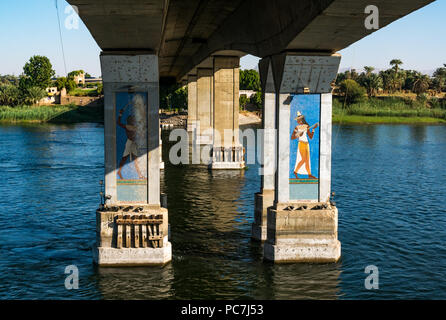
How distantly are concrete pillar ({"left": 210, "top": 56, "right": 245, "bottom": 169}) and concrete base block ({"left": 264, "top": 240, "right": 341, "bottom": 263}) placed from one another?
2766 centimetres

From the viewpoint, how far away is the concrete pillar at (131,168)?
21688 mm

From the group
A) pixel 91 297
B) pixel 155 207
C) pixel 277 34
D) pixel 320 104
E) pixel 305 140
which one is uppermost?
pixel 277 34

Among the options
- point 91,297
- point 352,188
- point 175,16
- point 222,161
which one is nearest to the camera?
point 91,297

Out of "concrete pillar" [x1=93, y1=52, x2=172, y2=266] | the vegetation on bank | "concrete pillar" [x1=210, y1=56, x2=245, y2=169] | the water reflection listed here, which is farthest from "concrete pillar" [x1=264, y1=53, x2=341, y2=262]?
the vegetation on bank

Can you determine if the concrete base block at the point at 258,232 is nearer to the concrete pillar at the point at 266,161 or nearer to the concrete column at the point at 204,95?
the concrete pillar at the point at 266,161

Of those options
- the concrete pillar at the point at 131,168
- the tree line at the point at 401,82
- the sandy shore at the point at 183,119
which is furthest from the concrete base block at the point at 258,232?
the tree line at the point at 401,82

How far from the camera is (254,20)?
2505 cm

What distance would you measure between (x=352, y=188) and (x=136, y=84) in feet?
82.1

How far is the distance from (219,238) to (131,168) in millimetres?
6910

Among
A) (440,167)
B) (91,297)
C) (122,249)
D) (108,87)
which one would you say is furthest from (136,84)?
(440,167)

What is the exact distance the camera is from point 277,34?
71.5 ft

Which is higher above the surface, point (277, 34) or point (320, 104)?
point (277, 34)

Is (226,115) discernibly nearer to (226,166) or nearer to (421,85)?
(226,166)

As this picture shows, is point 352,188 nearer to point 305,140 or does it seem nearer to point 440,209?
point 440,209
